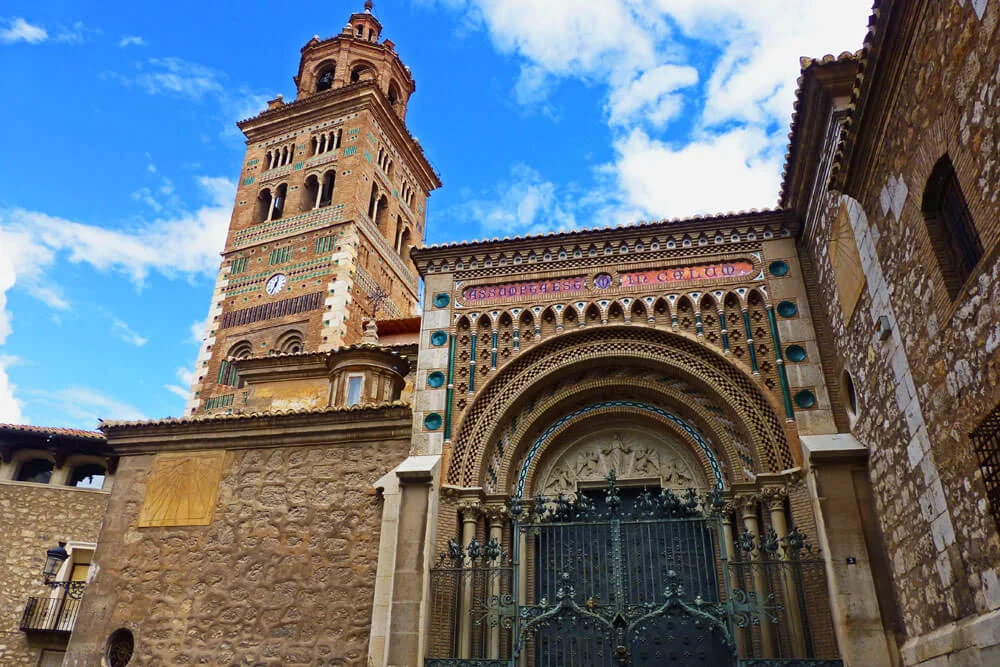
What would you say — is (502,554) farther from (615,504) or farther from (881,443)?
(881,443)

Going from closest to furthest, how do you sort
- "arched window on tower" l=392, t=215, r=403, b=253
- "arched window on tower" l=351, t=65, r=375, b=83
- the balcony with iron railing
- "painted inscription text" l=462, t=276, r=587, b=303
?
"painted inscription text" l=462, t=276, r=587, b=303 < the balcony with iron railing < "arched window on tower" l=392, t=215, r=403, b=253 < "arched window on tower" l=351, t=65, r=375, b=83

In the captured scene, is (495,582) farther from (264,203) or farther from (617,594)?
(264,203)

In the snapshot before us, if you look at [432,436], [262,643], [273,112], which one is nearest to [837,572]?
[432,436]

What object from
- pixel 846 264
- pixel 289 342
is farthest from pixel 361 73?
pixel 846 264

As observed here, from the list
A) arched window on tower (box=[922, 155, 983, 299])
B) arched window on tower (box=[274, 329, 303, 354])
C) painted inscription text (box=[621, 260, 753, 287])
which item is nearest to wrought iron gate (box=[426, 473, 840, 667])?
painted inscription text (box=[621, 260, 753, 287])

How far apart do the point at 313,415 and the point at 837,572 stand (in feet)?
27.6

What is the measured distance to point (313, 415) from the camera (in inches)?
508

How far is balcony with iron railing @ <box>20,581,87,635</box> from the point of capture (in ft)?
55.4

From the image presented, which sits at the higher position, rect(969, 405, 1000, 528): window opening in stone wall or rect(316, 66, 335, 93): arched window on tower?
rect(316, 66, 335, 93): arched window on tower

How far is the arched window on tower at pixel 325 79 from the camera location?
120 feet

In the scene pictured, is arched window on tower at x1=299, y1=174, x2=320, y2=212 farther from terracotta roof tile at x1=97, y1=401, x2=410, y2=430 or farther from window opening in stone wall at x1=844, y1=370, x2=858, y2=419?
window opening in stone wall at x1=844, y1=370, x2=858, y2=419

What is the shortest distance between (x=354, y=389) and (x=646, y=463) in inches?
273

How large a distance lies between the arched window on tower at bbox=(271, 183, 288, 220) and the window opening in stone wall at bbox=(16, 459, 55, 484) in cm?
1622

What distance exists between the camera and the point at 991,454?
610 cm
